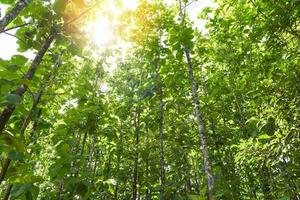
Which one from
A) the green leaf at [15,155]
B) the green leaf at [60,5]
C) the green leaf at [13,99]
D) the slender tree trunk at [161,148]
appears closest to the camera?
the green leaf at [13,99]

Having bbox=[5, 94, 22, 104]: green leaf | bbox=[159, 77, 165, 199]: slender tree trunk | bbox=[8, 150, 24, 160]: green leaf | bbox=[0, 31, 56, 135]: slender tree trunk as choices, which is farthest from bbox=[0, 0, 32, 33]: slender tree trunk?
bbox=[159, 77, 165, 199]: slender tree trunk

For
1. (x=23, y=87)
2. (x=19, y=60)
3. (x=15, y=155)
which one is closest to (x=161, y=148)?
(x=23, y=87)

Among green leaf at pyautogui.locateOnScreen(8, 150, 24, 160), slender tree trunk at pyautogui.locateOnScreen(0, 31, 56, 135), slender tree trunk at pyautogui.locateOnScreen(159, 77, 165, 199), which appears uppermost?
slender tree trunk at pyautogui.locateOnScreen(159, 77, 165, 199)

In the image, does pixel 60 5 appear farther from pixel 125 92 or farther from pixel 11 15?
pixel 125 92

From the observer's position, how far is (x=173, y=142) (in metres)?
12.6

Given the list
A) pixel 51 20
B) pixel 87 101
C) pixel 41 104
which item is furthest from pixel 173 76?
pixel 51 20

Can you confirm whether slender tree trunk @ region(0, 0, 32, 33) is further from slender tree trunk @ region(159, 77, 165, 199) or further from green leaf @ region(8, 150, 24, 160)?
slender tree trunk @ region(159, 77, 165, 199)

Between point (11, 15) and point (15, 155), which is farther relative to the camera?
point (11, 15)

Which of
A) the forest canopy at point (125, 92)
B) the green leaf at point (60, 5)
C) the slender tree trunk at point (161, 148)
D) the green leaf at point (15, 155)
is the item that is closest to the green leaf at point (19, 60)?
the forest canopy at point (125, 92)

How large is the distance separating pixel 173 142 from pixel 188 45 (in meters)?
4.80

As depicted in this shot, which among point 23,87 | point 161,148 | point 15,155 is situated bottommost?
point 15,155

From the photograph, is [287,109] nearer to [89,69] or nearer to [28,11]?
[28,11]

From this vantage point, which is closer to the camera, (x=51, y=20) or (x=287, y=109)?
(x=51, y=20)

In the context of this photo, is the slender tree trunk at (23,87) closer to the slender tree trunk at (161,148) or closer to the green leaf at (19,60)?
the green leaf at (19,60)
